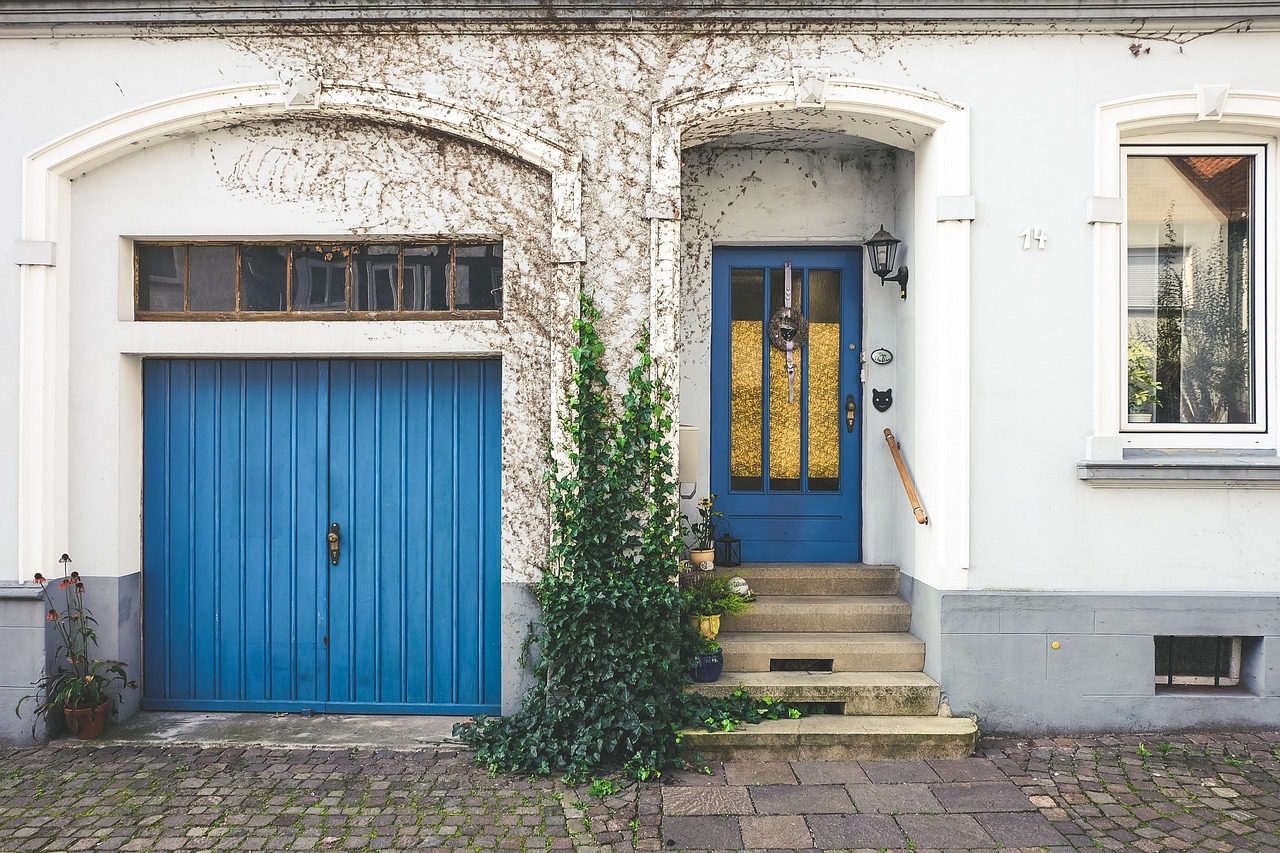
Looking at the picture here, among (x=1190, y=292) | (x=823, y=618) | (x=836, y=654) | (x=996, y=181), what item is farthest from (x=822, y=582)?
(x=1190, y=292)

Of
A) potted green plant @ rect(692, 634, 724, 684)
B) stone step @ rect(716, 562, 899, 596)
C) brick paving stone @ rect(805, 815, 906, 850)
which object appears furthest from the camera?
stone step @ rect(716, 562, 899, 596)

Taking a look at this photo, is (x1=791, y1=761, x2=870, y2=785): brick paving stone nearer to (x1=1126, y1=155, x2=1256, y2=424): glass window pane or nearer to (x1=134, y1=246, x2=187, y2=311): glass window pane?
(x1=1126, y1=155, x2=1256, y2=424): glass window pane

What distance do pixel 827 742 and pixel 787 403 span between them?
7.75 feet

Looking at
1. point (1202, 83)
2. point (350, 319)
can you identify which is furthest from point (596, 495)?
point (1202, 83)

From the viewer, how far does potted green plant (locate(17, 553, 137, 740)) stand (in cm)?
476

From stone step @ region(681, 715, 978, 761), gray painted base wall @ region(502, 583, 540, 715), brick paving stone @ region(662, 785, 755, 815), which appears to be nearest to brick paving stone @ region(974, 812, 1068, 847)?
stone step @ region(681, 715, 978, 761)

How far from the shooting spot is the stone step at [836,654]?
16.5 feet

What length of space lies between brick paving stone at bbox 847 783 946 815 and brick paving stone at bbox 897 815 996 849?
6cm

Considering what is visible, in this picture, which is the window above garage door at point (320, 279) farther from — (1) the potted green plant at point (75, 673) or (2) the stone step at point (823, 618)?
(2) the stone step at point (823, 618)

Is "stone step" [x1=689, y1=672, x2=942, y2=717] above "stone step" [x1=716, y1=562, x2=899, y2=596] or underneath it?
underneath

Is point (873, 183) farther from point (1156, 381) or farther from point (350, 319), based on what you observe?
point (350, 319)

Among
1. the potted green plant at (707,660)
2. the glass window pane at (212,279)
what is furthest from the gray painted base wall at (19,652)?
the potted green plant at (707,660)

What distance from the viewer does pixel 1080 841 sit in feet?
12.1

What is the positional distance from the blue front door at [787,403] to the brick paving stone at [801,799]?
1925mm
